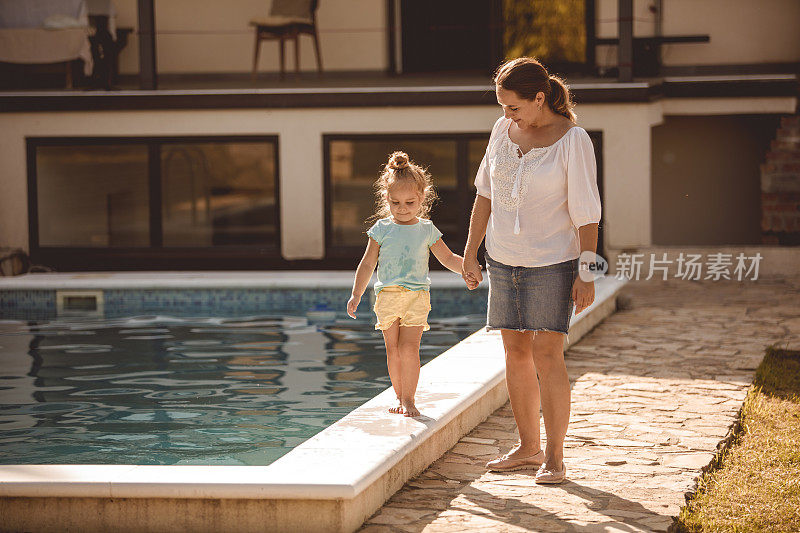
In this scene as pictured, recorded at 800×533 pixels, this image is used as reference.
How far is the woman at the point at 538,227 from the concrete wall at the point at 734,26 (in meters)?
10.5

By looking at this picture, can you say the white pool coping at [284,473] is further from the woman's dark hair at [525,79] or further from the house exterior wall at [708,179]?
the house exterior wall at [708,179]

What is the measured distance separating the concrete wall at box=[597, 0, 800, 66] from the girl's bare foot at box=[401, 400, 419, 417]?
10.4m

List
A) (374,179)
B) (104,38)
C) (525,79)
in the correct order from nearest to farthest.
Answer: (525,79) < (374,179) < (104,38)

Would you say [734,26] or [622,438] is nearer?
[622,438]

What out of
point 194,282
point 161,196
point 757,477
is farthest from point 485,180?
point 161,196

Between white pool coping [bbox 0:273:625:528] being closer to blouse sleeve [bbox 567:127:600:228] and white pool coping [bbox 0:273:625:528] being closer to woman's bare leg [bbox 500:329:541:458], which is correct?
woman's bare leg [bbox 500:329:541:458]

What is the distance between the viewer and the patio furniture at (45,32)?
13297mm

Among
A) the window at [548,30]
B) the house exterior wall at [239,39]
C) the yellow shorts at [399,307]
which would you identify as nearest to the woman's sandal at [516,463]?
the yellow shorts at [399,307]

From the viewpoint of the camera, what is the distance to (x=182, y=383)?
7.36 metres

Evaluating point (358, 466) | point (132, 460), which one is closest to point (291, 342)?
point (132, 460)

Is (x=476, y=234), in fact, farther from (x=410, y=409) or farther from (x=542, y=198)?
(x=410, y=409)

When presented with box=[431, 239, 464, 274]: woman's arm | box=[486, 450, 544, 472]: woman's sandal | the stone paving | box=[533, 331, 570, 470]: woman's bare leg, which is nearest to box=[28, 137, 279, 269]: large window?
the stone paving

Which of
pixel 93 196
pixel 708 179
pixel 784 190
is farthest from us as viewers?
pixel 708 179

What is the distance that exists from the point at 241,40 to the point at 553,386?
456 inches
